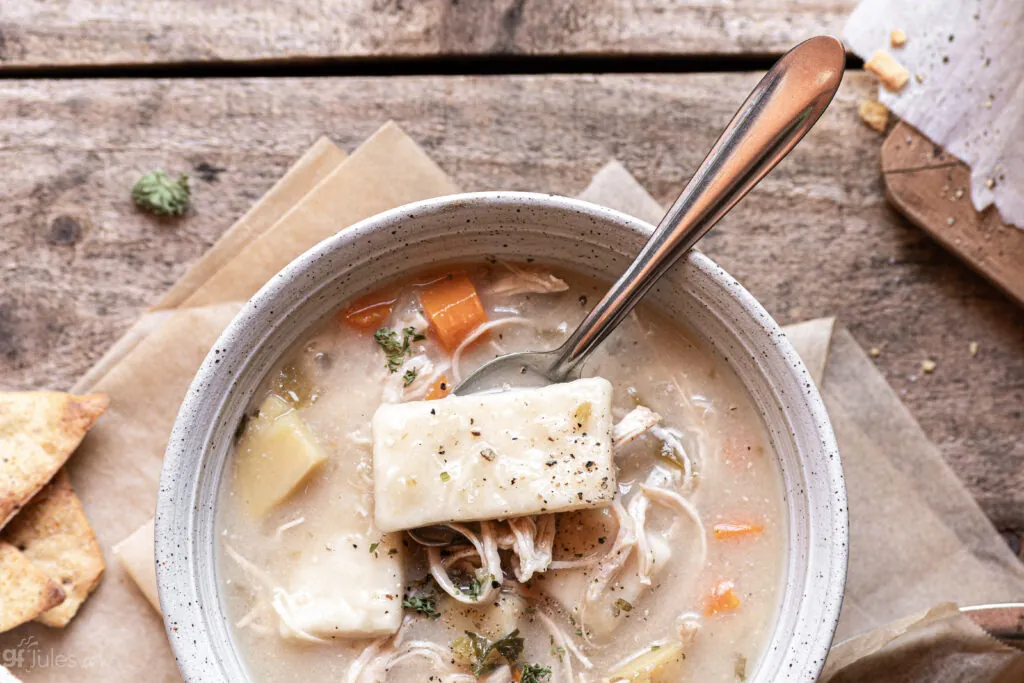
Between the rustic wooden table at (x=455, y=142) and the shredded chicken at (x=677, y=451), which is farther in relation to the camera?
the rustic wooden table at (x=455, y=142)

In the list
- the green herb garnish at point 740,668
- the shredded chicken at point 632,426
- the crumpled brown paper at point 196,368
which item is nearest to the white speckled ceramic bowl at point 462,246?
the green herb garnish at point 740,668

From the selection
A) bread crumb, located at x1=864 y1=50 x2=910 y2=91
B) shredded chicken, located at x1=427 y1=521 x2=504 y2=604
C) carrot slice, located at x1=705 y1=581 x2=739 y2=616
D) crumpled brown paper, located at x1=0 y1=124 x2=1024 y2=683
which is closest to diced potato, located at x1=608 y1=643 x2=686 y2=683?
carrot slice, located at x1=705 y1=581 x2=739 y2=616

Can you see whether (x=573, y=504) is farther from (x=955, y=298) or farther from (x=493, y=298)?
(x=955, y=298)

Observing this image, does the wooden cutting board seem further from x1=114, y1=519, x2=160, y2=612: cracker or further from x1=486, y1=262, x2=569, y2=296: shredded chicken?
x1=114, y1=519, x2=160, y2=612: cracker

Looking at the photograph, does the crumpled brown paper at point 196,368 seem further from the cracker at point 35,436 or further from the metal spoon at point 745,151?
the metal spoon at point 745,151

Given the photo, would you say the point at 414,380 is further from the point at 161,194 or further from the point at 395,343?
the point at 161,194

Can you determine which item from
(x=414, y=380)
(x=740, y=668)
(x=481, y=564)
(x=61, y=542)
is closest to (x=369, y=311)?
(x=414, y=380)
